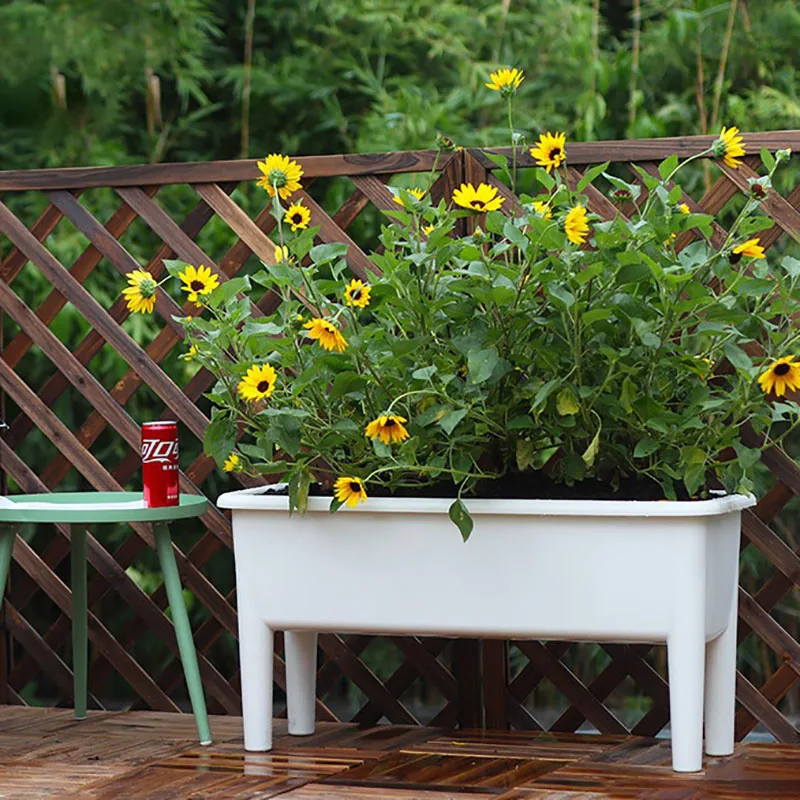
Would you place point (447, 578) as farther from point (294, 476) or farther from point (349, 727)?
point (349, 727)

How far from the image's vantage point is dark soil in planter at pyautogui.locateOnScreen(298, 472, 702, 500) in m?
2.44

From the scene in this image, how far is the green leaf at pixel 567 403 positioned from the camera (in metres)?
2.30

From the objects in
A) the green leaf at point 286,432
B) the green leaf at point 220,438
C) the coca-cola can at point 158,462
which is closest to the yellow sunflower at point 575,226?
the green leaf at point 286,432

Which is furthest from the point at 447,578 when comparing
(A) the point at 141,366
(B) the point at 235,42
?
(B) the point at 235,42

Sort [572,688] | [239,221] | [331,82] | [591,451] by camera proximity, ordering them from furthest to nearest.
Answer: [331,82], [239,221], [572,688], [591,451]

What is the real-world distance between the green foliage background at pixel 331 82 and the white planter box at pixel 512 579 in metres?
1.40

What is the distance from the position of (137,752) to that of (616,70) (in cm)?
239

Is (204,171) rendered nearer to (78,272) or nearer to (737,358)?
(78,272)

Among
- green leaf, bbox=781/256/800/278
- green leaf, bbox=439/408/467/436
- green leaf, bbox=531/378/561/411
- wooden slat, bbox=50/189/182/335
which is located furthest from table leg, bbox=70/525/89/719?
green leaf, bbox=781/256/800/278

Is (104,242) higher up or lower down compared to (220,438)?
higher up

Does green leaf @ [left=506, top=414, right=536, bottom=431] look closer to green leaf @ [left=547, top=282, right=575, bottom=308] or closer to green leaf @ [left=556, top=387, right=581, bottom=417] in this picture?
green leaf @ [left=556, top=387, right=581, bottom=417]

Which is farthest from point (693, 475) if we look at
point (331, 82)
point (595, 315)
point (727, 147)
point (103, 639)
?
point (331, 82)

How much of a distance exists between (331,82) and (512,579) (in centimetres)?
255

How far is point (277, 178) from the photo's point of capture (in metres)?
2.44
